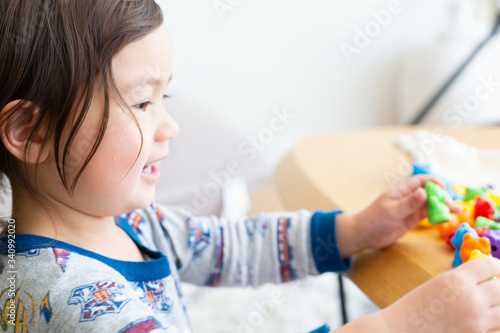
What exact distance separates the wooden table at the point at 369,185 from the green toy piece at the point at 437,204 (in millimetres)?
30

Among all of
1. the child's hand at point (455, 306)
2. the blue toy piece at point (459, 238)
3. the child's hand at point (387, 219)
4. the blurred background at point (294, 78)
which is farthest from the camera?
the blurred background at point (294, 78)

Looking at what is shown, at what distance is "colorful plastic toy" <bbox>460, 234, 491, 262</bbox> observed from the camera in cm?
49

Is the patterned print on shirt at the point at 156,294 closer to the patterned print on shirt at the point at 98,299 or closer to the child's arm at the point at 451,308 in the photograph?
the patterned print on shirt at the point at 98,299

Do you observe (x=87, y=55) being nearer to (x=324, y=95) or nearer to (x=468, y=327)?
(x=468, y=327)

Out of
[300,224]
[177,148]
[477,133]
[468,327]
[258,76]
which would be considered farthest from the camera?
[258,76]

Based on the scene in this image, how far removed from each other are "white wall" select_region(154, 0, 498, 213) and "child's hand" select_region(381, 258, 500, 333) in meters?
1.36

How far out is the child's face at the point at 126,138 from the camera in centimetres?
51

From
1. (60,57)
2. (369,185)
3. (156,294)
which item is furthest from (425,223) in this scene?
(60,57)

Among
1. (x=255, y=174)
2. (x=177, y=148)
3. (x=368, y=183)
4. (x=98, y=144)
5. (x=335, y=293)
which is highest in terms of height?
(x=98, y=144)

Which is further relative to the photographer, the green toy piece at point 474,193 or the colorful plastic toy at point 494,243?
the green toy piece at point 474,193

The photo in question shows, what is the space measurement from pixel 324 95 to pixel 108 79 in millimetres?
1590

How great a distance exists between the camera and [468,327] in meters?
0.42

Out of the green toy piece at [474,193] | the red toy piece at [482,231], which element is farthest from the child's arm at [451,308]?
the green toy piece at [474,193]

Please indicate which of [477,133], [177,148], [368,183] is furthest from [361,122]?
[368,183]
